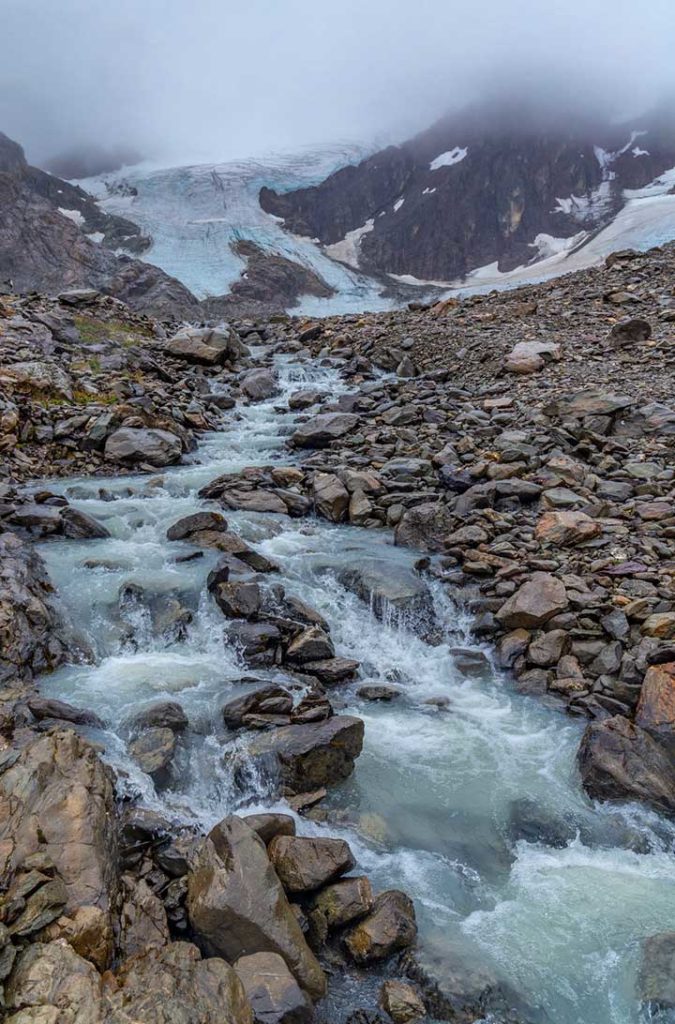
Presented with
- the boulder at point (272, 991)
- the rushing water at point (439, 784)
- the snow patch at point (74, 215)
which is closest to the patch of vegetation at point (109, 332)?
the rushing water at point (439, 784)

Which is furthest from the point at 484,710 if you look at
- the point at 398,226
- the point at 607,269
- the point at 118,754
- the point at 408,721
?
the point at 398,226

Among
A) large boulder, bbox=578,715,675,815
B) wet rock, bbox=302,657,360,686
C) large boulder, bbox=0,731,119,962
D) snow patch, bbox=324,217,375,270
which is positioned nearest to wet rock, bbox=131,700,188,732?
large boulder, bbox=0,731,119,962

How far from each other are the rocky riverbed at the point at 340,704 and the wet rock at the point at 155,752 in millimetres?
18

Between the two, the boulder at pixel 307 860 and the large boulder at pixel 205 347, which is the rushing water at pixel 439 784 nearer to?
the boulder at pixel 307 860

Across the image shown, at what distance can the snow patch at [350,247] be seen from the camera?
60.2 m

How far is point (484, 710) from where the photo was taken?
5.47m

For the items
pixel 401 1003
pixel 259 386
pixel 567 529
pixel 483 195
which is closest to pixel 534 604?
pixel 567 529

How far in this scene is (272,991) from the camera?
9.18ft

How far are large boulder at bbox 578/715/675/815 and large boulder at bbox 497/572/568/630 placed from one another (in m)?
1.38

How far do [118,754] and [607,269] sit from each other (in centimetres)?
1801

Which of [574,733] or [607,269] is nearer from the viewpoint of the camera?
[574,733]

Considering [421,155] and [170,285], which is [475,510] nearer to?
[170,285]

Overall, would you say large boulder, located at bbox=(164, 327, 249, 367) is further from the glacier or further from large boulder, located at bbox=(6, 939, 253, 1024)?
the glacier

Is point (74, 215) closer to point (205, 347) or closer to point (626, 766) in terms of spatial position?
point (205, 347)
